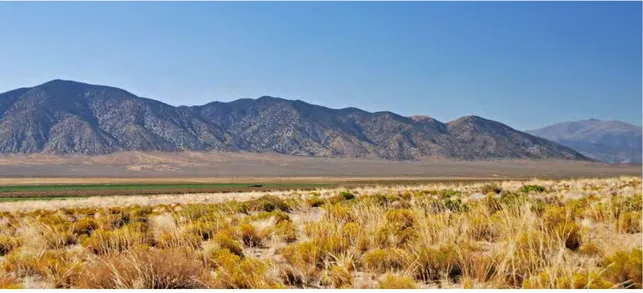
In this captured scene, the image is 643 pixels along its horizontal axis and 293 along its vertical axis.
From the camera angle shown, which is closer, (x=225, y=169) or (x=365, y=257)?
(x=365, y=257)

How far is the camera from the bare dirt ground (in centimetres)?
12800

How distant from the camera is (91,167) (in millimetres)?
151125

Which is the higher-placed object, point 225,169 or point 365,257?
point 365,257

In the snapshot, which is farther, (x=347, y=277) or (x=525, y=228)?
(x=525, y=228)

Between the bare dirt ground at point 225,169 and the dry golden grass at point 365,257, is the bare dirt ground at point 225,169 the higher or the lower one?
the lower one

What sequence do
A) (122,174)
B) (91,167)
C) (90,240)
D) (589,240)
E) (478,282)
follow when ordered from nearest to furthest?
1. (478,282)
2. (589,240)
3. (90,240)
4. (122,174)
5. (91,167)

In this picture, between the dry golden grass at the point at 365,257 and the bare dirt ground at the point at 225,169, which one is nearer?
the dry golden grass at the point at 365,257

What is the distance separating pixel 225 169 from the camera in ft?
484

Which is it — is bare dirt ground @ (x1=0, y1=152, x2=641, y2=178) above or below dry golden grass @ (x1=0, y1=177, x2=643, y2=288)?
below

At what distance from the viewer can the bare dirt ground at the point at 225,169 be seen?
12800cm

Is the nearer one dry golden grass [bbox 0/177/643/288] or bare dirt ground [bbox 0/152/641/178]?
dry golden grass [bbox 0/177/643/288]

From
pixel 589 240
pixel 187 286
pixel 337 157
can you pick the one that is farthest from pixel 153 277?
pixel 337 157

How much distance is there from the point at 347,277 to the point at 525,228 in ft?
11.3

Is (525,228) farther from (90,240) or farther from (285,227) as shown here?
(90,240)
